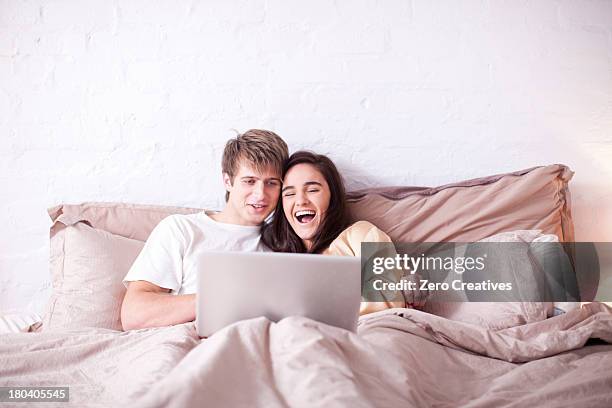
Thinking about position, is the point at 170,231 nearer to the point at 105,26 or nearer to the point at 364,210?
the point at 364,210

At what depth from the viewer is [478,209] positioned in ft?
6.97

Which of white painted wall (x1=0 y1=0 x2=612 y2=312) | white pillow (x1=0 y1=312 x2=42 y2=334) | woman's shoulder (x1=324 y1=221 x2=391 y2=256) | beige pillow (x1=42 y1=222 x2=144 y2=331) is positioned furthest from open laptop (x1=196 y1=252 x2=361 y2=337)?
white painted wall (x1=0 y1=0 x2=612 y2=312)

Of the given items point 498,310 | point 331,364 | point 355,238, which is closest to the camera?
point 331,364

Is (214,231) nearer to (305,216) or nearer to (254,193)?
(254,193)

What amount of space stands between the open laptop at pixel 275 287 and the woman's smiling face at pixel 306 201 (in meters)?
0.77

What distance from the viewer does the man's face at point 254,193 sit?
214 cm

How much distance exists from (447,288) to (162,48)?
4.80 ft

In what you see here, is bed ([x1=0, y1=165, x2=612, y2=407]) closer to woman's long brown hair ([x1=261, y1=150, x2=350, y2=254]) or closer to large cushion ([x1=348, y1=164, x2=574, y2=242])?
large cushion ([x1=348, y1=164, x2=574, y2=242])

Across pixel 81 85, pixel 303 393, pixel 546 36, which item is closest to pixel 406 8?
pixel 546 36

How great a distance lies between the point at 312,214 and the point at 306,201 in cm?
5

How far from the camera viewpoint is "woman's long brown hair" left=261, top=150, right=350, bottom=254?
2.10 m

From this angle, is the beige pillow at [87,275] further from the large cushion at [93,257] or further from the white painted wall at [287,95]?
the white painted wall at [287,95]

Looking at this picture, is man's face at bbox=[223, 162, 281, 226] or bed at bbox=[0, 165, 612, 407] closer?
bed at bbox=[0, 165, 612, 407]

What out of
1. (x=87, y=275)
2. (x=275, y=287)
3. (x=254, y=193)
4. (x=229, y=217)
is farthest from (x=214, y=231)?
(x=275, y=287)
